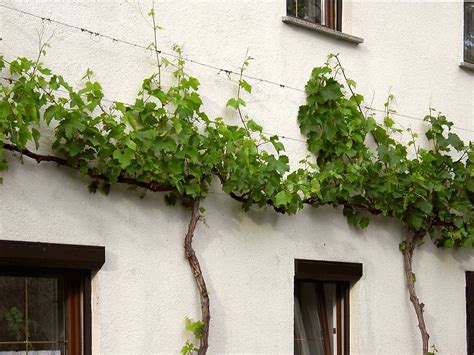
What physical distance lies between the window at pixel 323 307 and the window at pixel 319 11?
2.12 meters

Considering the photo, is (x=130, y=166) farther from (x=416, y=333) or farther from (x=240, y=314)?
(x=416, y=333)

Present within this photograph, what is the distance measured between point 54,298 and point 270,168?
1916mm

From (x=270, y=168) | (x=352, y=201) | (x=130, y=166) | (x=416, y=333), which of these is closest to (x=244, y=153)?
(x=270, y=168)

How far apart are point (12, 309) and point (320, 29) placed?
12.4 ft

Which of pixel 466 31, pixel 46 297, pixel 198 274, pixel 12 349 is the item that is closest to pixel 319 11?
pixel 466 31

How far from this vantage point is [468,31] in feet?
41.0

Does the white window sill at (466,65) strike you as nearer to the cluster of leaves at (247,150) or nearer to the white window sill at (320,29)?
the cluster of leaves at (247,150)

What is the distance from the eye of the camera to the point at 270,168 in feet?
31.0

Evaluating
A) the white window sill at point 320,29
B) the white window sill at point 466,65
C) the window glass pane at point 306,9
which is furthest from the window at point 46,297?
the white window sill at point 466,65

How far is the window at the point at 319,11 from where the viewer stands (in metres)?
10.7

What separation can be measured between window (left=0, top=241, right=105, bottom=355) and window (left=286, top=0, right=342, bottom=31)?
10.3 feet

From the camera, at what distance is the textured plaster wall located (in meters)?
8.64

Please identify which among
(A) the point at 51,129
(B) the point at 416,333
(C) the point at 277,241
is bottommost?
(B) the point at 416,333

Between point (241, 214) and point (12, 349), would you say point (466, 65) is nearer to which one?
point (241, 214)
